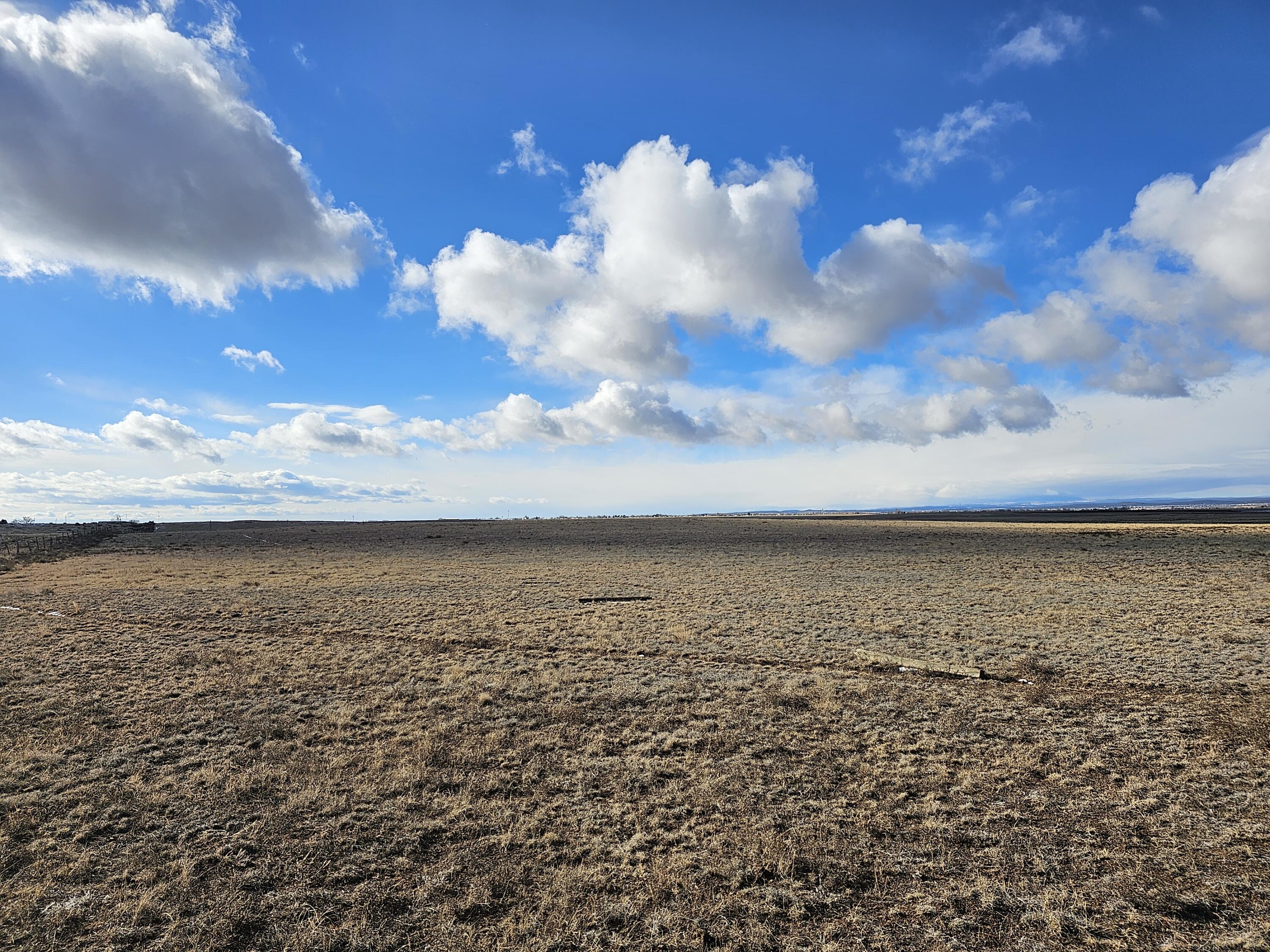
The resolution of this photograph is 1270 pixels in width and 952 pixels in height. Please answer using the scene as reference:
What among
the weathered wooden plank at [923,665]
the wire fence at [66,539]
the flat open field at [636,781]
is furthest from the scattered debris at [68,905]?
the wire fence at [66,539]

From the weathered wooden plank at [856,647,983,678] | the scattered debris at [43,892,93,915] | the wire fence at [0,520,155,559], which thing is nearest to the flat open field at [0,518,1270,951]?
the scattered debris at [43,892,93,915]

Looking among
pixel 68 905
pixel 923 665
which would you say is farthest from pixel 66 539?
pixel 923 665

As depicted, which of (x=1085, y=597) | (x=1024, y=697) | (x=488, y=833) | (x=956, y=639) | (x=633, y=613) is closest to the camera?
(x=488, y=833)

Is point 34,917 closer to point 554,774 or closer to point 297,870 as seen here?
point 297,870

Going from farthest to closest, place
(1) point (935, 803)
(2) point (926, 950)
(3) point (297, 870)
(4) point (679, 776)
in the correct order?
(4) point (679, 776)
(1) point (935, 803)
(3) point (297, 870)
(2) point (926, 950)

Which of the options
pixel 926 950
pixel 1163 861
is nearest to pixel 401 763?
pixel 926 950

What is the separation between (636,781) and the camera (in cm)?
913

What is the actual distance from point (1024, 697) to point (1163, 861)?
621cm

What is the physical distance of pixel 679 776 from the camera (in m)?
9.27

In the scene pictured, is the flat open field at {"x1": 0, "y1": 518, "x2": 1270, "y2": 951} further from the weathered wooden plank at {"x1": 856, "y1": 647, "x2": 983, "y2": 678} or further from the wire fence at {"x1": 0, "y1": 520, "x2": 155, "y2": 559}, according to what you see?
the wire fence at {"x1": 0, "y1": 520, "x2": 155, "y2": 559}

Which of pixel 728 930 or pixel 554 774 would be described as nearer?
pixel 728 930

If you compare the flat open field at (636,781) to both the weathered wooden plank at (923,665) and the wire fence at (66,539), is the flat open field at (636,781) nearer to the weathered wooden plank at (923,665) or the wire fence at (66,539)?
the weathered wooden plank at (923,665)

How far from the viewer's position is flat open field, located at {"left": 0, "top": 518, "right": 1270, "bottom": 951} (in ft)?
20.3

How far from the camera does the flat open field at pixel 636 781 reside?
6180 mm
